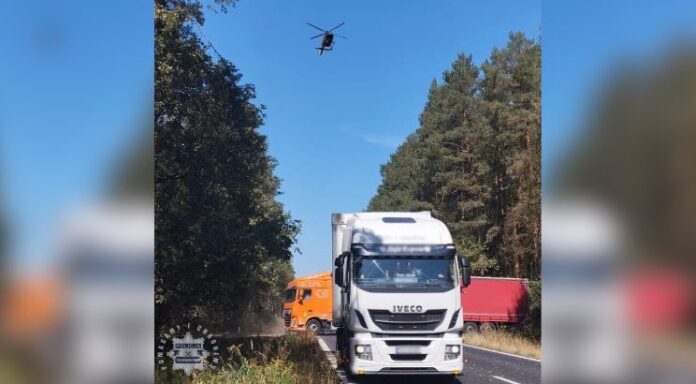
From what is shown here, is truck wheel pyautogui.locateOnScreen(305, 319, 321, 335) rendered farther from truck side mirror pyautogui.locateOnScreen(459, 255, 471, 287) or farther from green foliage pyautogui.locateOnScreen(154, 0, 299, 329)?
truck side mirror pyautogui.locateOnScreen(459, 255, 471, 287)

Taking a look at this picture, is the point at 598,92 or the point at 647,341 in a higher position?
the point at 598,92

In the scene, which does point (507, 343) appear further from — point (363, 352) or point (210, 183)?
point (210, 183)

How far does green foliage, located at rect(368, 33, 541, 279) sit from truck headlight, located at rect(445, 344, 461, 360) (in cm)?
133

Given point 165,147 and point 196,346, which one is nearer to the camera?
point 196,346

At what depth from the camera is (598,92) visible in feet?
15.1

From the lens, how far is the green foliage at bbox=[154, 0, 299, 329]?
6633mm

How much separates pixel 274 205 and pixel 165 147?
4.33 feet

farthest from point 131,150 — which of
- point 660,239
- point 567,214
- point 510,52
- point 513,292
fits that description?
point 513,292

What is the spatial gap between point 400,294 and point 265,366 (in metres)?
2.17

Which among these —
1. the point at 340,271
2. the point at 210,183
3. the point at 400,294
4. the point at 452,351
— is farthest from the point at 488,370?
the point at 210,183

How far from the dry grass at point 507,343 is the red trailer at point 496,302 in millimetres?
231

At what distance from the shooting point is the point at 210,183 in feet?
22.6

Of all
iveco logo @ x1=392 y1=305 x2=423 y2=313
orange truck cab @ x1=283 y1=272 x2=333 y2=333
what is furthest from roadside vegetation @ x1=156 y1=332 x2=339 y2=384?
iveco logo @ x1=392 y1=305 x2=423 y2=313

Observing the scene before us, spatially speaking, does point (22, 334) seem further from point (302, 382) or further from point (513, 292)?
point (513, 292)
